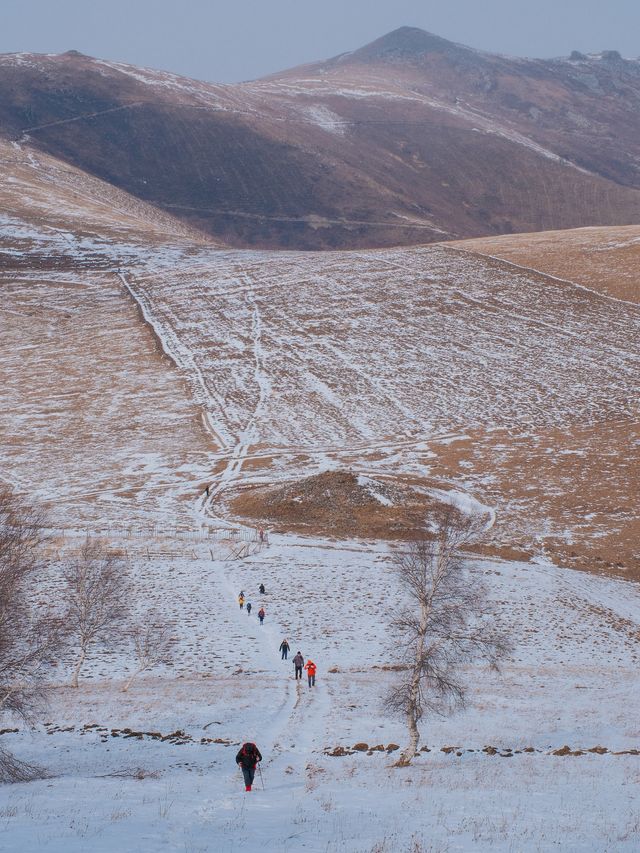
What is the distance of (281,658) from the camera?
30188mm

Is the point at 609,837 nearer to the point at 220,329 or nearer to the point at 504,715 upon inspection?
the point at 504,715

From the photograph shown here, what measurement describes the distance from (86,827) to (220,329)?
75.7 meters

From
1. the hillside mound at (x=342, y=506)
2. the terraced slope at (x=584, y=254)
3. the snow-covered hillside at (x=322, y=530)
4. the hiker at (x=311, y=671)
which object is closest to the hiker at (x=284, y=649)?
the snow-covered hillside at (x=322, y=530)

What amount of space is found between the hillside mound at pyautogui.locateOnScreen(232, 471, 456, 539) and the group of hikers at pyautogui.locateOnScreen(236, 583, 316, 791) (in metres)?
8.76

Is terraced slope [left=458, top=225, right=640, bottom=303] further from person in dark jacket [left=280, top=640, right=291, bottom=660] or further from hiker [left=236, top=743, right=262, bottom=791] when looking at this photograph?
hiker [left=236, top=743, right=262, bottom=791]

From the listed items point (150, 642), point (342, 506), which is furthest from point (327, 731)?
point (342, 506)

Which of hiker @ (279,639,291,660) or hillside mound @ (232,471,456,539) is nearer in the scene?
hiker @ (279,639,291,660)

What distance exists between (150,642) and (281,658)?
4980 mm

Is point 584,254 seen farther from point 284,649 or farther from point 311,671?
point 311,671

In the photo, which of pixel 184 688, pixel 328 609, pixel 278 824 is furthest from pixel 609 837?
pixel 328 609

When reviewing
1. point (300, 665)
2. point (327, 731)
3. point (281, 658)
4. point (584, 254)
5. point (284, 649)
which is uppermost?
point (584, 254)

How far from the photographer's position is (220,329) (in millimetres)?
87062

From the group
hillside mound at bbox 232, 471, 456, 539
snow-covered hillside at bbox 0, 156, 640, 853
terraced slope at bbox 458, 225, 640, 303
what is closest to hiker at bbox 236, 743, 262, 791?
snow-covered hillside at bbox 0, 156, 640, 853

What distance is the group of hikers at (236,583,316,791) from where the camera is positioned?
17422 mm
